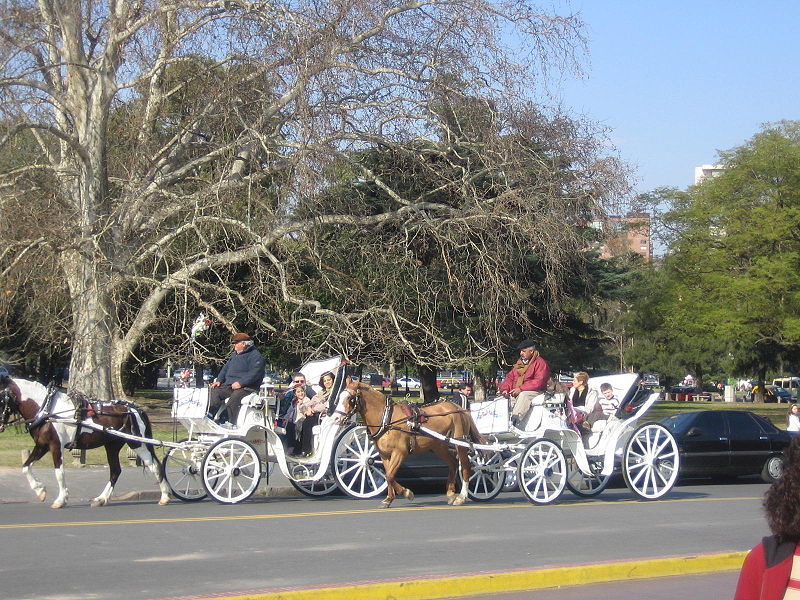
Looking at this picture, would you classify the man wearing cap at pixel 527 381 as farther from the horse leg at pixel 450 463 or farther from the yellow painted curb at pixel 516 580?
the yellow painted curb at pixel 516 580

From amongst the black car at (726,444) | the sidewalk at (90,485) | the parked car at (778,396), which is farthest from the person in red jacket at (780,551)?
the parked car at (778,396)

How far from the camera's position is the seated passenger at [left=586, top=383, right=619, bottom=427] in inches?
598

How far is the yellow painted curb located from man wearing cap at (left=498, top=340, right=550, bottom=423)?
536 cm

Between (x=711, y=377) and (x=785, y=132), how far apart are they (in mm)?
78754

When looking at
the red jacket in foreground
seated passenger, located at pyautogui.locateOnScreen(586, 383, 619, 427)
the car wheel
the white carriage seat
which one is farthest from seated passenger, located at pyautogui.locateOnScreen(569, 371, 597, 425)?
the red jacket in foreground

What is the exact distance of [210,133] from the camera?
75.0 feet

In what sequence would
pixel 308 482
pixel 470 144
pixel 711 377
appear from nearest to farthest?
pixel 308 482 → pixel 470 144 → pixel 711 377

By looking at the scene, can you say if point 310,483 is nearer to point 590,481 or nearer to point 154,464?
point 154,464

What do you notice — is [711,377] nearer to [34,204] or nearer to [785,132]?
[785,132]

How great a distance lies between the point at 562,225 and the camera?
22.2 m

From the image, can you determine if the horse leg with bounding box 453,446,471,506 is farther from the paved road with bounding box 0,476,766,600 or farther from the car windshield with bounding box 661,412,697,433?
the car windshield with bounding box 661,412,697,433

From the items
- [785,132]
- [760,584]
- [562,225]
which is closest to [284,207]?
[562,225]

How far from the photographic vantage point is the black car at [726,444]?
60.6 feet

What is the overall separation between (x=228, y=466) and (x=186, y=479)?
1310 mm
